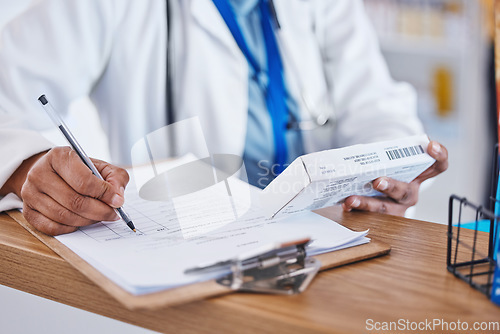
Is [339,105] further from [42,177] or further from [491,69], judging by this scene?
[491,69]

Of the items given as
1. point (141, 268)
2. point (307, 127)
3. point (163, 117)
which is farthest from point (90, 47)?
point (141, 268)

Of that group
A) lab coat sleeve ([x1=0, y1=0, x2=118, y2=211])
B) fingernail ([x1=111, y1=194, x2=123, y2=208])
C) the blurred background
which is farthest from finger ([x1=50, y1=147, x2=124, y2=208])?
the blurred background

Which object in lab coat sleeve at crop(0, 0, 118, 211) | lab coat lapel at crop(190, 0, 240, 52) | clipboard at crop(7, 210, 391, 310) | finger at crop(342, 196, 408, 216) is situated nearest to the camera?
clipboard at crop(7, 210, 391, 310)

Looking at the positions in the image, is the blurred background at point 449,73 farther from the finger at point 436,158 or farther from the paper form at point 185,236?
the paper form at point 185,236

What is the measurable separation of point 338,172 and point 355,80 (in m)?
0.87

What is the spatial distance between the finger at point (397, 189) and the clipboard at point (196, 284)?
9 centimetres

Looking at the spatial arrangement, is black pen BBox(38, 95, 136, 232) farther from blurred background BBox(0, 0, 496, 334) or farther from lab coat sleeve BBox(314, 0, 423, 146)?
blurred background BBox(0, 0, 496, 334)

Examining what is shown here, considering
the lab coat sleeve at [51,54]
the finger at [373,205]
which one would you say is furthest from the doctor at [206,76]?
the finger at [373,205]

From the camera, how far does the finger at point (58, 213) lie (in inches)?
21.1

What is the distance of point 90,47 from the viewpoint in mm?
1104

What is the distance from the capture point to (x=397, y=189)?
0.64 metres

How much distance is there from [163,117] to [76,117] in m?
0.30

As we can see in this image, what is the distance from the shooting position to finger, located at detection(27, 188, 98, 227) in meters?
0.54

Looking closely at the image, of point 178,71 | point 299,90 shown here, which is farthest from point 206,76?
point 299,90
